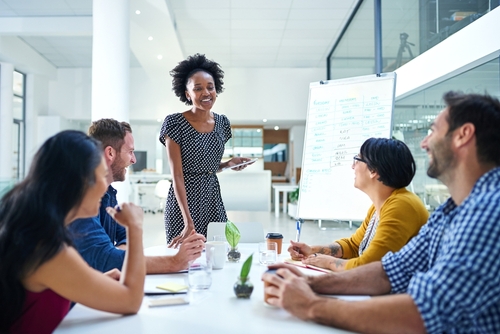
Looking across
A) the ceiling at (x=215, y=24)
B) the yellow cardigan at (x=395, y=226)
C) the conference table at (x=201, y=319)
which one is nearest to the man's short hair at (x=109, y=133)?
the conference table at (x=201, y=319)

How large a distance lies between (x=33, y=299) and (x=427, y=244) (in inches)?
43.3

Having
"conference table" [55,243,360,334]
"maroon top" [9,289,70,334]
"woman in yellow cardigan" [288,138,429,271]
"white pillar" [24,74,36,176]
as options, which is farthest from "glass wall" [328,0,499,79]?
"white pillar" [24,74,36,176]

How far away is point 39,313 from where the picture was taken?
1033 mm

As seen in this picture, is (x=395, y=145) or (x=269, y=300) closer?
(x=269, y=300)

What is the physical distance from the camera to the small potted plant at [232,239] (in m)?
1.71

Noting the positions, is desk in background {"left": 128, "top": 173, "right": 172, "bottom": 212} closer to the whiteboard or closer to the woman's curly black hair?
the whiteboard

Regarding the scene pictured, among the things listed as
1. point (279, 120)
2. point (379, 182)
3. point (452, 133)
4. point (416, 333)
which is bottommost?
point (416, 333)

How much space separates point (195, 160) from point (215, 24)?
16.8ft

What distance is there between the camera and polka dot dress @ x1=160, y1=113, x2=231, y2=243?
2.45 meters

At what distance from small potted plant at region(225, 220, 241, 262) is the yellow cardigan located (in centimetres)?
47

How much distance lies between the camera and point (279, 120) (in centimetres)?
1023

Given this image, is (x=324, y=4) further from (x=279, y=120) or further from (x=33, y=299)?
(x=33, y=299)

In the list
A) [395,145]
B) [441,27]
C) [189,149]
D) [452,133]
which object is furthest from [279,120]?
[452,133]

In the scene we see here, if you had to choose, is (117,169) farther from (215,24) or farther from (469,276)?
(215,24)
